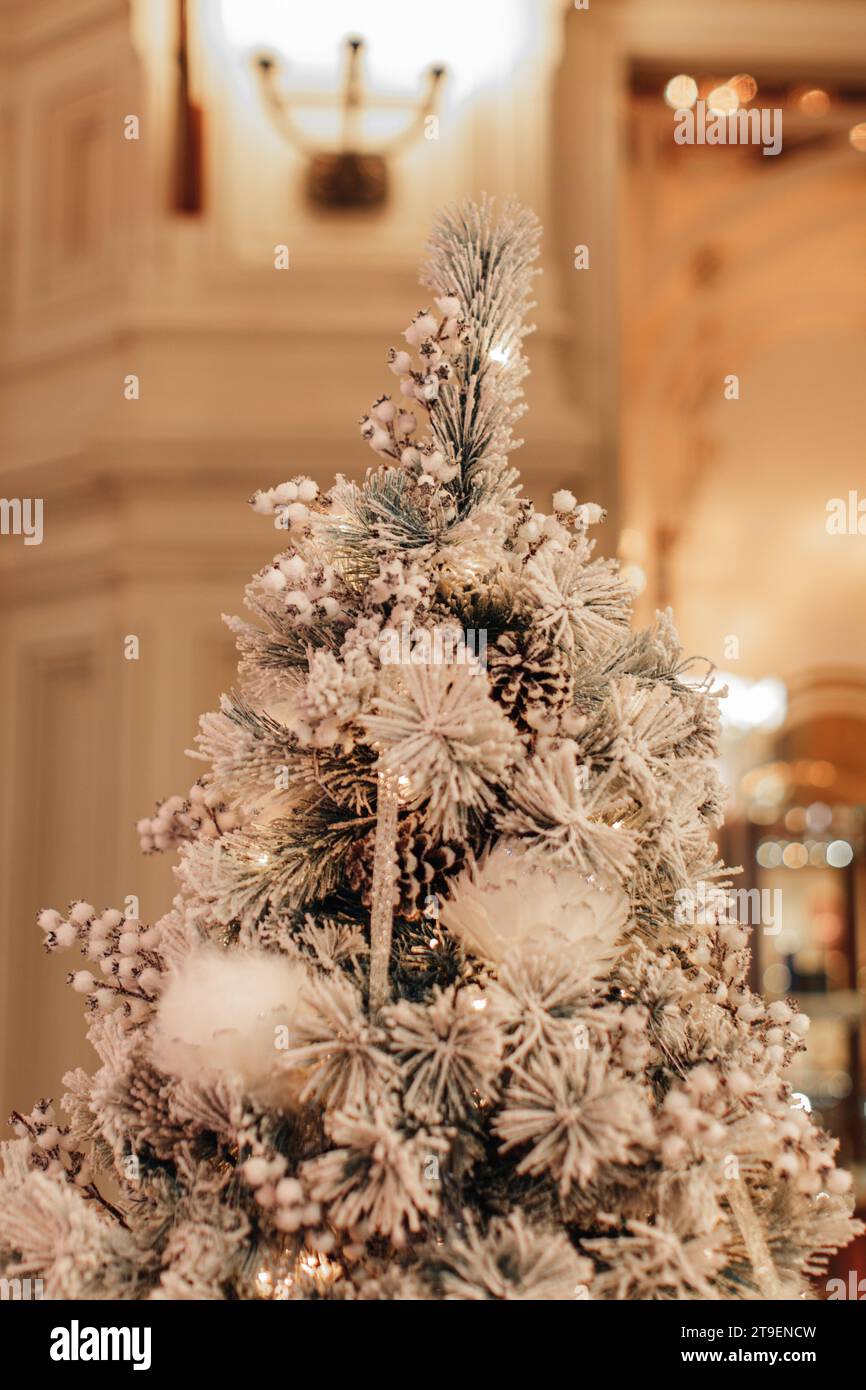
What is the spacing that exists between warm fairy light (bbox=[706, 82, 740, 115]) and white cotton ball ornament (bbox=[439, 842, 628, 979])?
7.85 ft

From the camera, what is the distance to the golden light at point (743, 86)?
8.98 feet

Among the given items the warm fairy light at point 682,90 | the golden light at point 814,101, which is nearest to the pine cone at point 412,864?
the warm fairy light at point 682,90

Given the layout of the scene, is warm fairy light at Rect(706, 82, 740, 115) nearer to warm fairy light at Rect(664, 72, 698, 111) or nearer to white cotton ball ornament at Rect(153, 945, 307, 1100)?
warm fairy light at Rect(664, 72, 698, 111)

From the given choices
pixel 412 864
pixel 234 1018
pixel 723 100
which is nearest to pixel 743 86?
pixel 723 100

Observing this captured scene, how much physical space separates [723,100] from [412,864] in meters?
2.40

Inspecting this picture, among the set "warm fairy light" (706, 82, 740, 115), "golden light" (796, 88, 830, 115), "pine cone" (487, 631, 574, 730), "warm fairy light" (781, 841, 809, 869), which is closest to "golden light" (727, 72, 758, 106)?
"warm fairy light" (706, 82, 740, 115)

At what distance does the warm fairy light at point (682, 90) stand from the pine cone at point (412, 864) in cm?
233

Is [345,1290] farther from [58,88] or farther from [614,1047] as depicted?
[58,88]

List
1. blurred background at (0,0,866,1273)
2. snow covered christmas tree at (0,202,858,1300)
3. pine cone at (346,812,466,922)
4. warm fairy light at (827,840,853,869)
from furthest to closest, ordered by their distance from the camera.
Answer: warm fairy light at (827,840,853,869), blurred background at (0,0,866,1273), pine cone at (346,812,466,922), snow covered christmas tree at (0,202,858,1300)

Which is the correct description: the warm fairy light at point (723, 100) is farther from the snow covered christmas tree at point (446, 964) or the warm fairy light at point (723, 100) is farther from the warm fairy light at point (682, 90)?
the snow covered christmas tree at point (446, 964)

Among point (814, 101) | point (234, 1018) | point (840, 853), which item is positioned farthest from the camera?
point (840, 853)

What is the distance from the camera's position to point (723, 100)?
275 cm

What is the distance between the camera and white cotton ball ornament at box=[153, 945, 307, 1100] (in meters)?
0.88

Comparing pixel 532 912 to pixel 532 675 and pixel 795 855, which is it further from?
pixel 795 855
